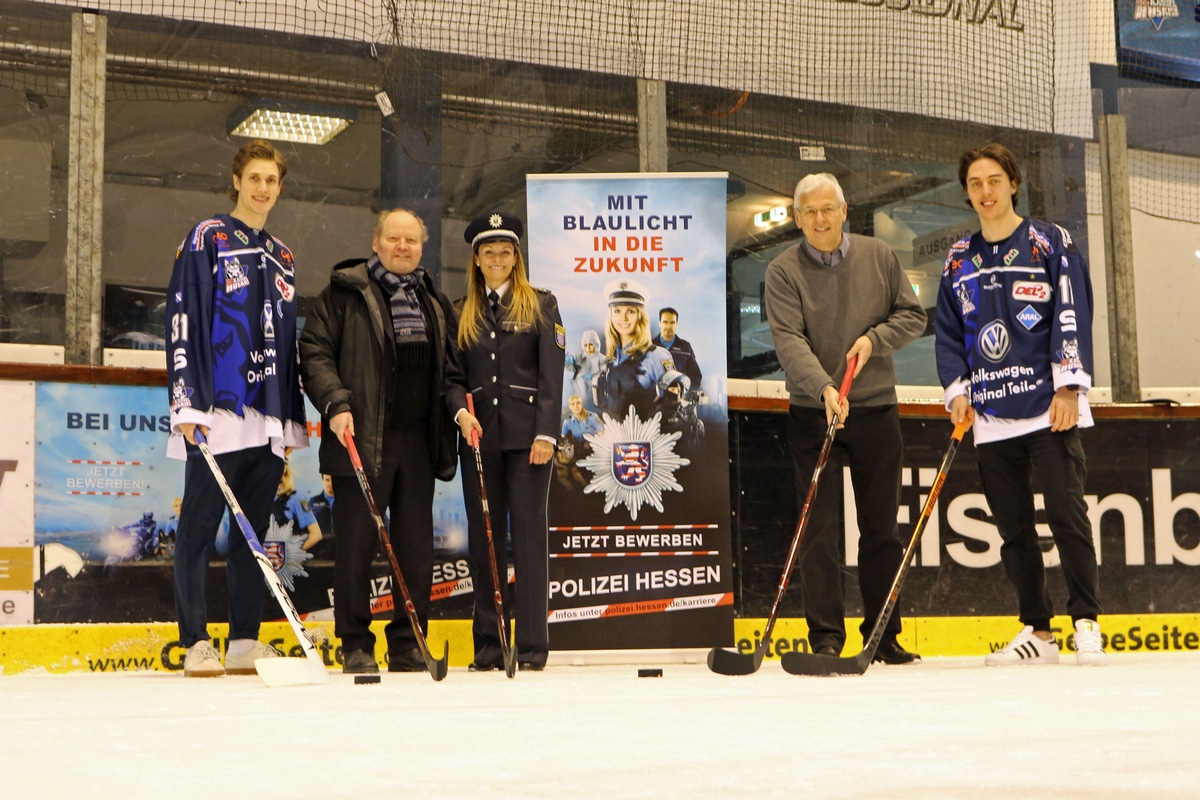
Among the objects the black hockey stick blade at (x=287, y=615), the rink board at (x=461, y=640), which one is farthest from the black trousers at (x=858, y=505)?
the black hockey stick blade at (x=287, y=615)

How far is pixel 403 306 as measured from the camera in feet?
11.7

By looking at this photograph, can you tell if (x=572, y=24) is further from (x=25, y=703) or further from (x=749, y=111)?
(x=25, y=703)

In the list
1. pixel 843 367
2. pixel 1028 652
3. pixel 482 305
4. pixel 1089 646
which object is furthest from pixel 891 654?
pixel 482 305

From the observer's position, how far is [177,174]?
4254 millimetres

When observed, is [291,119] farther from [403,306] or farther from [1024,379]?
[1024,379]

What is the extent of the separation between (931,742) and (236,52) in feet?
12.3

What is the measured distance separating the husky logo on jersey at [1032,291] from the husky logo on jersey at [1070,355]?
159 millimetres

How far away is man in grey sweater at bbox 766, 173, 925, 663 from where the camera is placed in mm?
3404

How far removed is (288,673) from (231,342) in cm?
97

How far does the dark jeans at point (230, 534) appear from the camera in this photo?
331cm

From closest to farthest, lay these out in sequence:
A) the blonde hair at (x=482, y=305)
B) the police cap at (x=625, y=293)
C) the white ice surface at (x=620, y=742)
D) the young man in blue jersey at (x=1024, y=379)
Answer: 1. the white ice surface at (x=620, y=742)
2. the young man in blue jersey at (x=1024, y=379)
3. the blonde hair at (x=482, y=305)
4. the police cap at (x=625, y=293)

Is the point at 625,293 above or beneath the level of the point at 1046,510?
above

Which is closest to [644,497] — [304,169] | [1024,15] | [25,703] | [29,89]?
[304,169]

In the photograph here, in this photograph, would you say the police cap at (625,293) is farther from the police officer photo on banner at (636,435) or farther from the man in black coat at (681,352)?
the man in black coat at (681,352)
